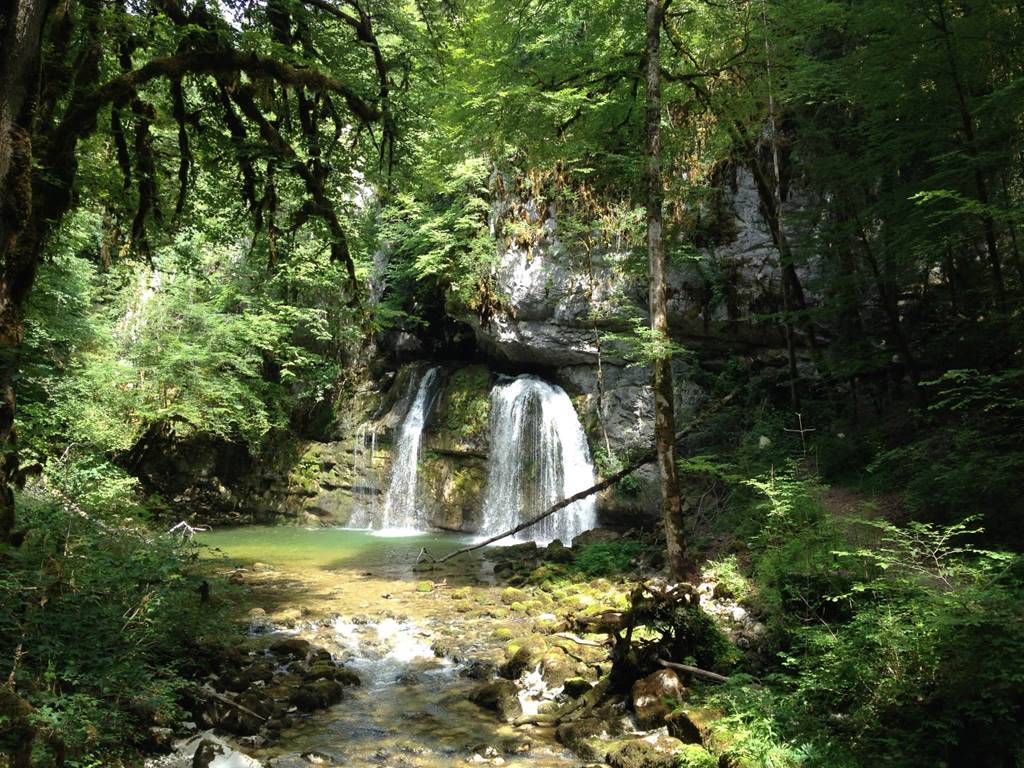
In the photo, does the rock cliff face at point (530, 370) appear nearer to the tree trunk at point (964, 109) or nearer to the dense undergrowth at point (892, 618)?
the tree trunk at point (964, 109)

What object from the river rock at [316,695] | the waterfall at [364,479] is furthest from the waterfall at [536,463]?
the river rock at [316,695]

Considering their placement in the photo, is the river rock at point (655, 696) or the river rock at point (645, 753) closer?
the river rock at point (645, 753)

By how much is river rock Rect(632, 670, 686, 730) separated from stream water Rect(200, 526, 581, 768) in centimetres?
84

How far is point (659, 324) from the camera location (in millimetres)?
7684

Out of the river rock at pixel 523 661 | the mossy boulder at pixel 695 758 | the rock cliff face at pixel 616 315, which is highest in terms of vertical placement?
the rock cliff face at pixel 616 315

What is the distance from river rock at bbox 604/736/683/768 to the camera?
4863 millimetres

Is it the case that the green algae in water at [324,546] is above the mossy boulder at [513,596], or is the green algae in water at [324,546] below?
below

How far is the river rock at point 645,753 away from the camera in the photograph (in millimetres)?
4863

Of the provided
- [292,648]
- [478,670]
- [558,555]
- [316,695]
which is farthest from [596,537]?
[316,695]

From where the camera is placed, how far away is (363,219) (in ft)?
47.0

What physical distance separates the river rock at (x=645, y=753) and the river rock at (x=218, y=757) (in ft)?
9.91

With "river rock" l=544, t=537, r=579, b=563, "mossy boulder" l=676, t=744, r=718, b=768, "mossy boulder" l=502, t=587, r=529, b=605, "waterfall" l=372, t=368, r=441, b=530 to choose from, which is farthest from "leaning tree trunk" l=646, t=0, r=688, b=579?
"waterfall" l=372, t=368, r=441, b=530

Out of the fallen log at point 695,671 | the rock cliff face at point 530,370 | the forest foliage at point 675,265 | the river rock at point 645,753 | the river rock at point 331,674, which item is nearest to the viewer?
the forest foliage at point 675,265

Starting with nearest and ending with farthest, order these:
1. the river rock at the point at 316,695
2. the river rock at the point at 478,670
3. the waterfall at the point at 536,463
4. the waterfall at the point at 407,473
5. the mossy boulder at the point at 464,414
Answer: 1. the river rock at the point at 316,695
2. the river rock at the point at 478,670
3. the waterfall at the point at 536,463
4. the mossy boulder at the point at 464,414
5. the waterfall at the point at 407,473
